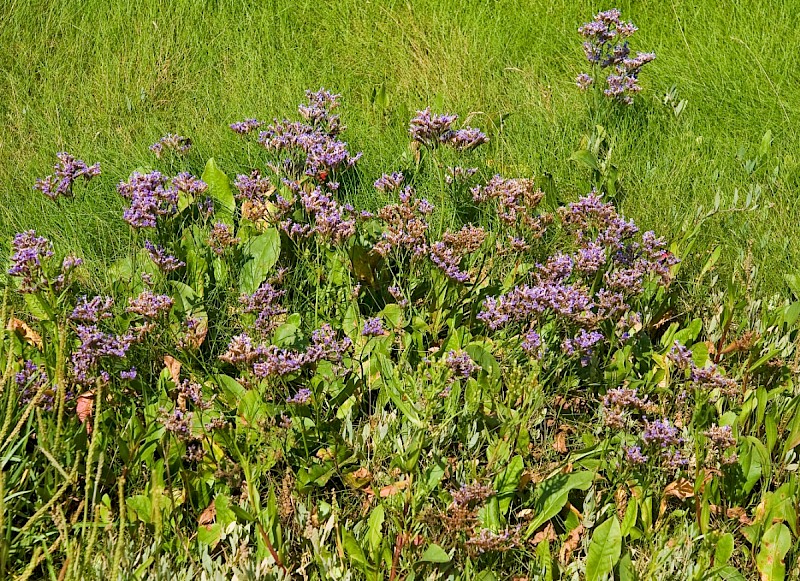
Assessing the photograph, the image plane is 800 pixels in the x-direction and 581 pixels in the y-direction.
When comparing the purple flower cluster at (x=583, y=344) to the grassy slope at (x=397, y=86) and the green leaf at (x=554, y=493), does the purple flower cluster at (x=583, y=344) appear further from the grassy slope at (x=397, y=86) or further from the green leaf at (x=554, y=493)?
the grassy slope at (x=397, y=86)

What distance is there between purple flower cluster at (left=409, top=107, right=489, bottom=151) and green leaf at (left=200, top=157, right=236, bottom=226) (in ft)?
2.79

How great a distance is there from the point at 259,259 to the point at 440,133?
2.71ft

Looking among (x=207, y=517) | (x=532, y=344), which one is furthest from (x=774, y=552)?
(x=207, y=517)

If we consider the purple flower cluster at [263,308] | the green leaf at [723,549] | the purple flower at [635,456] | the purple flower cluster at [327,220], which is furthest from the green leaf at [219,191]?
the green leaf at [723,549]

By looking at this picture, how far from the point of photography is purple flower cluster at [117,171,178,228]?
302 cm

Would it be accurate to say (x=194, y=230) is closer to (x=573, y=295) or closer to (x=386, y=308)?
(x=386, y=308)

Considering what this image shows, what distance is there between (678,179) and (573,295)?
1.57m

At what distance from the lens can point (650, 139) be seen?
14.3 ft

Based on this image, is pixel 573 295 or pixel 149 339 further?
pixel 149 339

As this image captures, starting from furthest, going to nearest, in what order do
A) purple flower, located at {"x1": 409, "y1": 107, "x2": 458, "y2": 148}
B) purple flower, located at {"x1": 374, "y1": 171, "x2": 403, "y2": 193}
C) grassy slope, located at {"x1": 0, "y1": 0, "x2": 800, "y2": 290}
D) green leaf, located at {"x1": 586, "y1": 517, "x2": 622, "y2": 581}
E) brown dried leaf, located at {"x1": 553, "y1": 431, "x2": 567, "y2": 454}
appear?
grassy slope, located at {"x1": 0, "y1": 0, "x2": 800, "y2": 290} → purple flower, located at {"x1": 374, "y1": 171, "x2": 403, "y2": 193} → purple flower, located at {"x1": 409, "y1": 107, "x2": 458, "y2": 148} → brown dried leaf, located at {"x1": 553, "y1": 431, "x2": 567, "y2": 454} → green leaf, located at {"x1": 586, "y1": 517, "x2": 622, "y2": 581}

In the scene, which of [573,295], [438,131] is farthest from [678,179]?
[573,295]

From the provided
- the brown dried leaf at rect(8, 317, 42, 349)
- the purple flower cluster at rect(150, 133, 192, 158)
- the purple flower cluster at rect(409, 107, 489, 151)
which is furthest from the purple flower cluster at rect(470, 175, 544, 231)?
the brown dried leaf at rect(8, 317, 42, 349)

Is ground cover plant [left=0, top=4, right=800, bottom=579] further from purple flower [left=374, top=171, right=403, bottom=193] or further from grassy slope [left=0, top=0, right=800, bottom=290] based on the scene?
grassy slope [left=0, top=0, right=800, bottom=290]

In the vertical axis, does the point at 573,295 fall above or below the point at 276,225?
above
